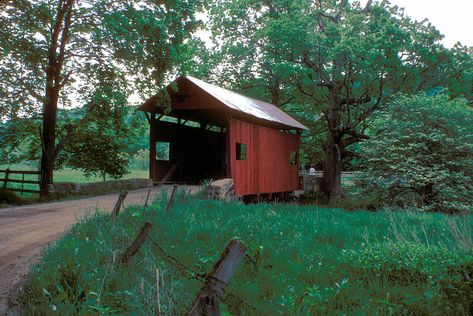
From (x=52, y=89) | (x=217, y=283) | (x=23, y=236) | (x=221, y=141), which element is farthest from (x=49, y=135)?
(x=217, y=283)

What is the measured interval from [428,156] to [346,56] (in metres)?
6.82

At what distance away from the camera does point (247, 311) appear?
410 cm

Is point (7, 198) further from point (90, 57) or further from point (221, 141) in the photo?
point (221, 141)

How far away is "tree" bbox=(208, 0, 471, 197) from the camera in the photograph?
19.8 m

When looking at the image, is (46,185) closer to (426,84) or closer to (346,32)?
(346,32)

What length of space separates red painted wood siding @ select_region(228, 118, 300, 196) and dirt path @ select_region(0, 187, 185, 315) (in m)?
5.48

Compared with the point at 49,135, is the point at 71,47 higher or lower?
higher

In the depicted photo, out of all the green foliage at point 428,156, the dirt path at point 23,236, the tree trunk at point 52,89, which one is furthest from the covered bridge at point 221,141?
the dirt path at point 23,236

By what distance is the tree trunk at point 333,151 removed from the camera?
77.3 feet

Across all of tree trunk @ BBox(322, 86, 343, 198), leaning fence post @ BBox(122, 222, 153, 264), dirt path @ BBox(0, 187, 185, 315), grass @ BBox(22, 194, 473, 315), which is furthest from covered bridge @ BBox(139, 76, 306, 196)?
leaning fence post @ BBox(122, 222, 153, 264)

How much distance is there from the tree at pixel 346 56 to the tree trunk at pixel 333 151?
52mm

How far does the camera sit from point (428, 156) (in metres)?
15.8

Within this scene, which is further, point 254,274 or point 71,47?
point 71,47

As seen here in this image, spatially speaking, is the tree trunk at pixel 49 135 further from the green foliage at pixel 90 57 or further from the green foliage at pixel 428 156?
the green foliage at pixel 428 156
